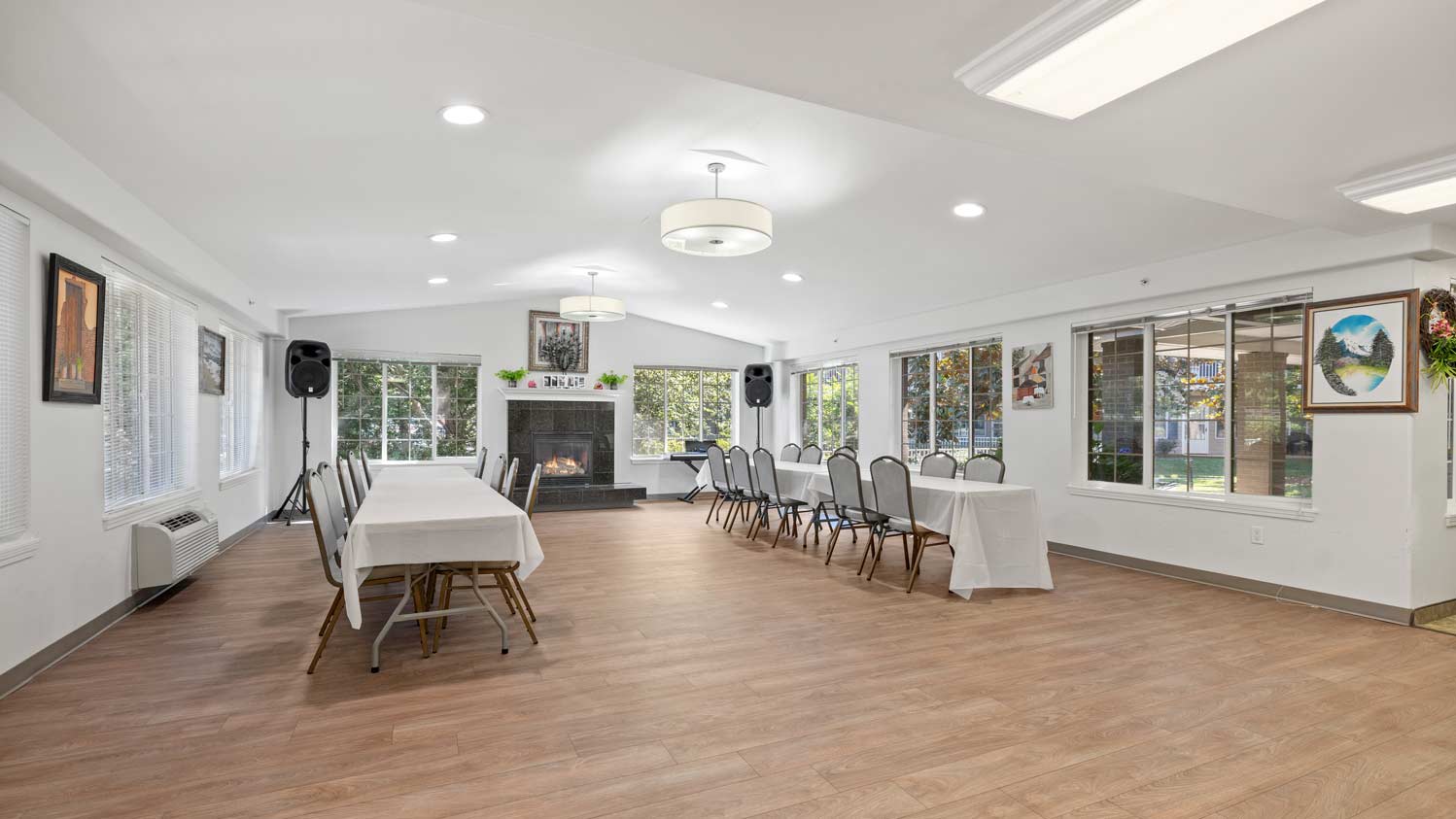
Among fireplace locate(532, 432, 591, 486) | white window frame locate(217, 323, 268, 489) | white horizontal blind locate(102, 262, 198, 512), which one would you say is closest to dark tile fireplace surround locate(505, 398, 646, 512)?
fireplace locate(532, 432, 591, 486)

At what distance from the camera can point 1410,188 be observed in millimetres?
3387

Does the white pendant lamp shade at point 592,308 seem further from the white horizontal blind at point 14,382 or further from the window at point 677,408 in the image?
the white horizontal blind at point 14,382

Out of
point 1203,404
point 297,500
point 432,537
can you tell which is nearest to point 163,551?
point 432,537

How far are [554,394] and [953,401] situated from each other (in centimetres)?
538

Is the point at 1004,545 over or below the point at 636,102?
below

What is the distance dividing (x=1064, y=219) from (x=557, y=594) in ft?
14.4

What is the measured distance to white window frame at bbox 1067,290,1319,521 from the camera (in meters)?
5.08

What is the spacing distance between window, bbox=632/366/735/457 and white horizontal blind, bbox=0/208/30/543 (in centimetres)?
784

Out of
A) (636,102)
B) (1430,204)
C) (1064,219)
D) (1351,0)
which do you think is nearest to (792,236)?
(1064,219)

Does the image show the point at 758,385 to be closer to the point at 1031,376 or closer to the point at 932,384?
the point at 932,384

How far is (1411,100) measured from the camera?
2.73 meters

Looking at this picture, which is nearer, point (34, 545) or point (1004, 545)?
point (34, 545)

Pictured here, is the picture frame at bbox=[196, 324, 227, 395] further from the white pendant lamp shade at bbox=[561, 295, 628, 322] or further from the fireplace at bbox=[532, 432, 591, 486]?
the fireplace at bbox=[532, 432, 591, 486]

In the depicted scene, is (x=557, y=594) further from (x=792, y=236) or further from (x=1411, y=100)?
(x=1411, y=100)
